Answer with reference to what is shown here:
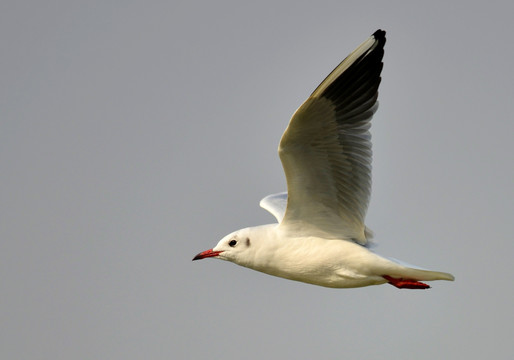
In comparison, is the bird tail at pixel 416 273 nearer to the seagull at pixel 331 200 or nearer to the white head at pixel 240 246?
the seagull at pixel 331 200

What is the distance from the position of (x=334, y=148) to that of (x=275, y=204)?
2.64 meters

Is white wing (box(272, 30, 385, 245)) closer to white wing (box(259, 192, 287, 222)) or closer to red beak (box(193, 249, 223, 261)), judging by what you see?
red beak (box(193, 249, 223, 261))

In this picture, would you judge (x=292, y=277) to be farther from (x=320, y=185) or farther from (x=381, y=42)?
(x=381, y=42)

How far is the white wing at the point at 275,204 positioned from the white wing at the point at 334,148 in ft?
5.01

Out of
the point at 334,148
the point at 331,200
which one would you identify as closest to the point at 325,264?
the point at 331,200

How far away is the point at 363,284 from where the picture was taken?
10078 millimetres

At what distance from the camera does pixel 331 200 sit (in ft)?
32.9

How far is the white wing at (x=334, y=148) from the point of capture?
9.41 metres

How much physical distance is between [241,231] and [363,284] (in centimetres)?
143

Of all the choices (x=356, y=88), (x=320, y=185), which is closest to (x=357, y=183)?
(x=320, y=185)

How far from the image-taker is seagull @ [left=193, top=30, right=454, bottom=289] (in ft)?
31.1

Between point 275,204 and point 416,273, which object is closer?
point 416,273

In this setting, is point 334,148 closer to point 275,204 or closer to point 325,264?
point 325,264

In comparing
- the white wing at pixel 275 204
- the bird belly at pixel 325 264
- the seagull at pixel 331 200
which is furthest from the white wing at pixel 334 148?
the white wing at pixel 275 204
